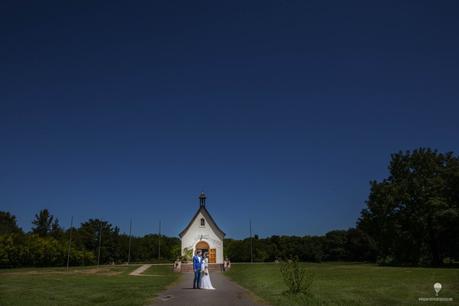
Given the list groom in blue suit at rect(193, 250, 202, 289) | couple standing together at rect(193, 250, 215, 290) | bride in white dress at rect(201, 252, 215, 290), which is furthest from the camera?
groom in blue suit at rect(193, 250, 202, 289)

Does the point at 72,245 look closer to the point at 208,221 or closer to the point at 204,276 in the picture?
the point at 208,221

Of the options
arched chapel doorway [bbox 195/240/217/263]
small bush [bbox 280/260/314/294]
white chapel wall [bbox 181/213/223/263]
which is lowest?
small bush [bbox 280/260/314/294]

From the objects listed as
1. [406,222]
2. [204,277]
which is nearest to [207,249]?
[406,222]

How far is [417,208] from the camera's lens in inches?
1796

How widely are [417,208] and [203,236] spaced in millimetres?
23693

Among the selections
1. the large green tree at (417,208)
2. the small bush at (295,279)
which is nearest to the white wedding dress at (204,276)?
the small bush at (295,279)

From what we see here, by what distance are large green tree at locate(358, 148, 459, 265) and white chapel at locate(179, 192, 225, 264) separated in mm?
17102

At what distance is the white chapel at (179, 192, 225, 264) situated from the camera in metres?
51.7

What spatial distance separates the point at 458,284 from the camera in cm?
2017

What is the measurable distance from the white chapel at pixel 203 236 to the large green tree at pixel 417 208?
17102 mm

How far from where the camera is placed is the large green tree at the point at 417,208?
44000mm

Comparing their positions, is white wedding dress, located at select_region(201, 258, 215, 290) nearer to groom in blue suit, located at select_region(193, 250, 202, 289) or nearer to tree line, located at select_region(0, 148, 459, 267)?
groom in blue suit, located at select_region(193, 250, 202, 289)

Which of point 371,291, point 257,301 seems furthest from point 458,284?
point 257,301

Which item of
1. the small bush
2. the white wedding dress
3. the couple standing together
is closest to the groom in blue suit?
the couple standing together
